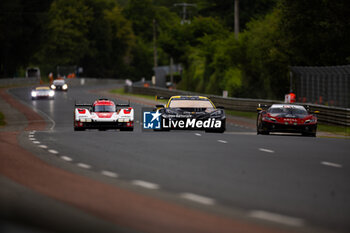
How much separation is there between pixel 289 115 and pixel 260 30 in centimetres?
2782

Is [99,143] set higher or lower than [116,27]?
lower

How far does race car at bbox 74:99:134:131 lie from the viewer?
26.2 metres

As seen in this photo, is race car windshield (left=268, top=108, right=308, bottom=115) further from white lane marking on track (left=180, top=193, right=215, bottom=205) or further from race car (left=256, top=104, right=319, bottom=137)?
white lane marking on track (left=180, top=193, right=215, bottom=205)

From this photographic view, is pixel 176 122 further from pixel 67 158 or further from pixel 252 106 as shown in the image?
pixel 252 106

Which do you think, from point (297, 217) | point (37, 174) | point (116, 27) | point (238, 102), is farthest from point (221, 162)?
point (116, 27)

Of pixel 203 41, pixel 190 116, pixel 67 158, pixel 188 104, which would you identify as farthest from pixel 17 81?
pixel 67 158

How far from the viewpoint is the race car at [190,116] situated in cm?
2445

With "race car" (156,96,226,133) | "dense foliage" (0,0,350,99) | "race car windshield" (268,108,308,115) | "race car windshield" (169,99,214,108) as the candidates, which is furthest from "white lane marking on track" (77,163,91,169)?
"dense foliage" (0,0,350,99)

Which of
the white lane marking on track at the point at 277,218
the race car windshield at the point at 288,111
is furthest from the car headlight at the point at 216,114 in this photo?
the white lane marking on track at the point at 277,218

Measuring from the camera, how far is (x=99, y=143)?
19.9 meters

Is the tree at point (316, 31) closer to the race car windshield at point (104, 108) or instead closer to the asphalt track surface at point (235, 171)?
the race car windshield at point (104, 108)

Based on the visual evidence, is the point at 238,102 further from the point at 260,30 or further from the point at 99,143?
the point at 99,143

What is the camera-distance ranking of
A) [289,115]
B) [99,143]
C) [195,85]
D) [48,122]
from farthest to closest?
[195,85], [48,122], [289,115], [99,143]

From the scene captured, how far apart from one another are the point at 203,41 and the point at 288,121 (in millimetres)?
39306
